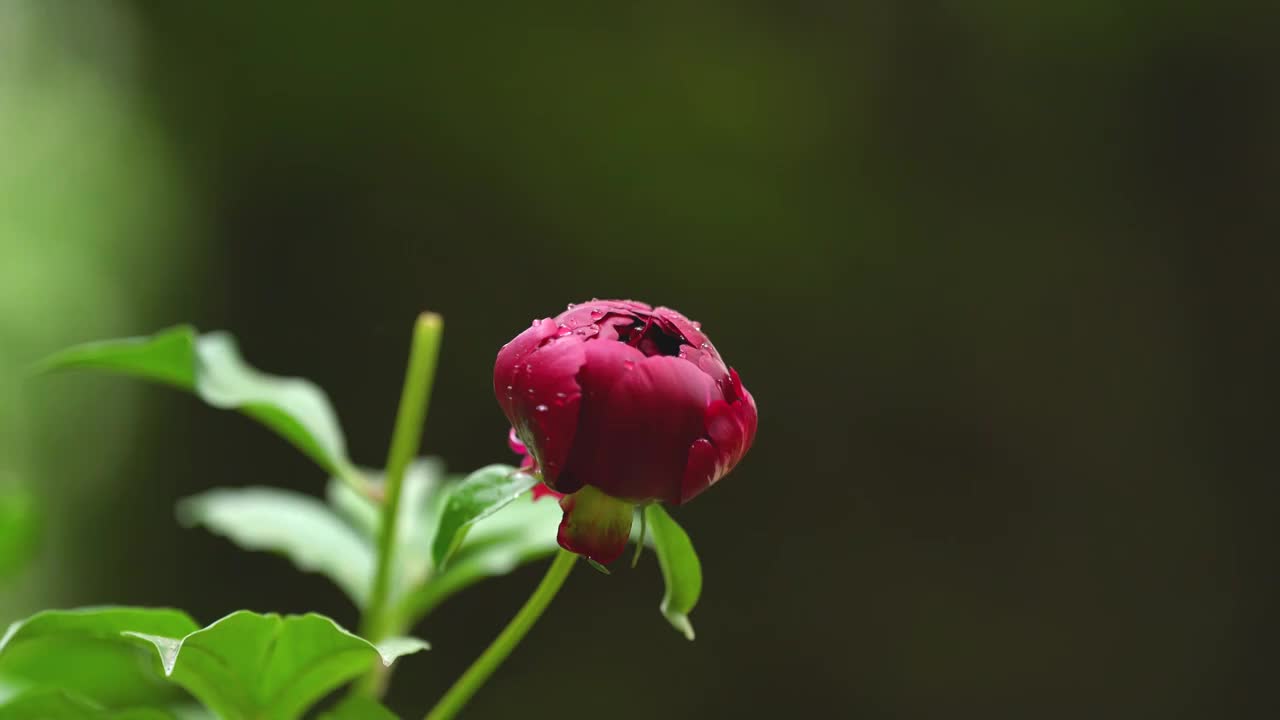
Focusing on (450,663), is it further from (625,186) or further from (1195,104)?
(1195,104)

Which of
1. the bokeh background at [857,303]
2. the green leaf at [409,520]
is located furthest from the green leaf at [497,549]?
the bokeh background at [857,303]

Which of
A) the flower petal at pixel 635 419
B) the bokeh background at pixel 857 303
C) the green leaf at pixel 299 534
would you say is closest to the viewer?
the flower petal at pixel 635 419

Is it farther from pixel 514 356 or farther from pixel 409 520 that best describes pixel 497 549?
pixel 514 356

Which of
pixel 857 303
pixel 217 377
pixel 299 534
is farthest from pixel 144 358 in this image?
pixel 857 303

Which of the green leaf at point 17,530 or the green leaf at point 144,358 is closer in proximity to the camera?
the green leaf at point 144,358

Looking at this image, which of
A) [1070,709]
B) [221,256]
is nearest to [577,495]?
[1070,709]

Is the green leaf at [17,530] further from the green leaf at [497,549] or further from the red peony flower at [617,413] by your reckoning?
the red peony flower at [617,413]
